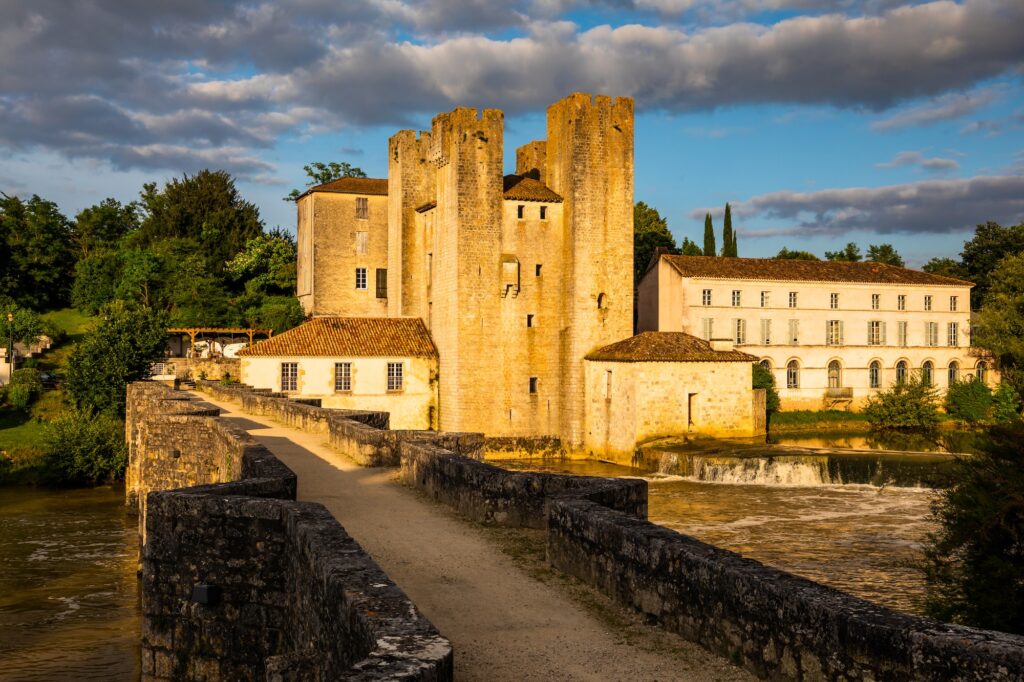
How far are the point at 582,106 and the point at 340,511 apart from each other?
35.0 m

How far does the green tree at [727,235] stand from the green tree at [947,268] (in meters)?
16.2

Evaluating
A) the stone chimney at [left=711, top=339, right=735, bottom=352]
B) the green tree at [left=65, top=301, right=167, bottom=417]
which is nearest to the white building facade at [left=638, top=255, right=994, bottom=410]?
the stone chimney at [left=711, top=339, right=735, bottom=352]

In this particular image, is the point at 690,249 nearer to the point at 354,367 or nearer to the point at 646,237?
the point at 646,237

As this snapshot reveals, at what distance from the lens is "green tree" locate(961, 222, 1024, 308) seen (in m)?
73.2

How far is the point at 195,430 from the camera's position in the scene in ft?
62.4

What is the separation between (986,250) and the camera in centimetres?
7512

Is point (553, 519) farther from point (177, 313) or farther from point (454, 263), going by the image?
point (177, 313)

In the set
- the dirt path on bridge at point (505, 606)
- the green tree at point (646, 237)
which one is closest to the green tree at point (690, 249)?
the green tree at point (646, 237)

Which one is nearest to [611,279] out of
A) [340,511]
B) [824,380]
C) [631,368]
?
[631,368]

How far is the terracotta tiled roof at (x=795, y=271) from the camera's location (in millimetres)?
54188

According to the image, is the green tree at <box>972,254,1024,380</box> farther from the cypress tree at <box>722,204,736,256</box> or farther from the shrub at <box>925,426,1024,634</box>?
the shrub at <box>925,426,1024,634</box>

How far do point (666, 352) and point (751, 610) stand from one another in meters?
35.0

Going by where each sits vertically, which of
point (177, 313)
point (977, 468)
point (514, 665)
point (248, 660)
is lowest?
point (248, 660)

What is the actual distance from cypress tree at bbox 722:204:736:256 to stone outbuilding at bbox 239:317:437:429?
33957 millimetres
